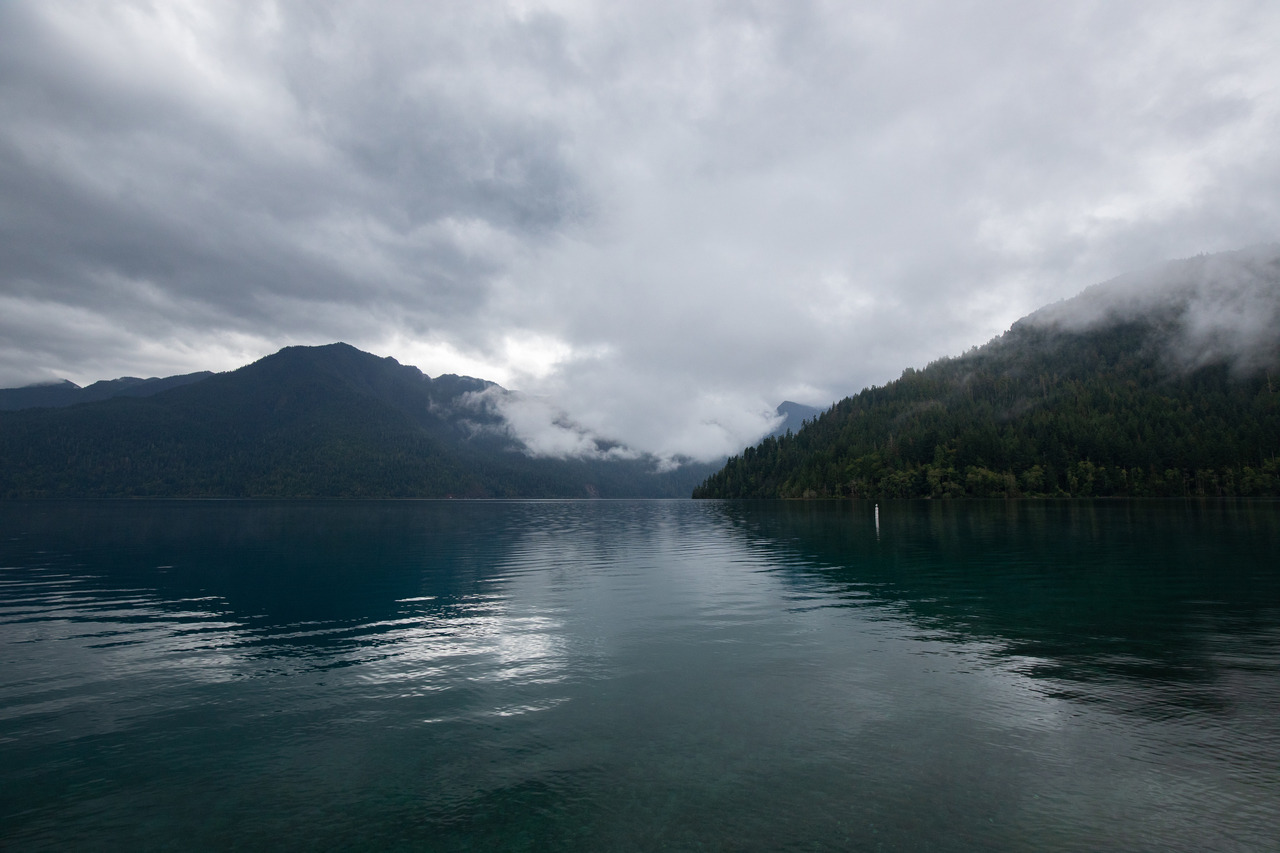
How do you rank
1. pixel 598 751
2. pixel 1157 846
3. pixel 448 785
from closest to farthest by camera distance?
1. pixel 1157 846
2. pixel 448 785
3. pixel 598 751

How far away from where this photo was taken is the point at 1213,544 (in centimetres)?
6919

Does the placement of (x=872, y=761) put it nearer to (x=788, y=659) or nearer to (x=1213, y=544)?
(x=788, y=659)

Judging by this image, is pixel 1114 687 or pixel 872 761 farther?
pixel 1114 687

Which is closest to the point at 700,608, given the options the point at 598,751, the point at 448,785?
the point at 598,751

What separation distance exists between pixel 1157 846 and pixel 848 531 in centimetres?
9434

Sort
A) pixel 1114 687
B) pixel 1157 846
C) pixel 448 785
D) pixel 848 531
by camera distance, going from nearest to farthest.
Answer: pixel 1157 846 < pixel 448 785 < pixel 1114 687 < pixel 848 531

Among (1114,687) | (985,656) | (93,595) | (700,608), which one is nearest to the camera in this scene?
(1114,687)

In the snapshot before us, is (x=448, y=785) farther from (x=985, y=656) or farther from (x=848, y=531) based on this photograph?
(x=848, y=531)

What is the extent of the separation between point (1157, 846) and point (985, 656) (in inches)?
600

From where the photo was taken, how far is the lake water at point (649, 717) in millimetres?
13297

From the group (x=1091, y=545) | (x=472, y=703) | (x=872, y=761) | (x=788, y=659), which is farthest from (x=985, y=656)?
(x=1091, y=545)

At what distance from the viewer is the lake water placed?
13297 mm

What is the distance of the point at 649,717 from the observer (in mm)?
19734

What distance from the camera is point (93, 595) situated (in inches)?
1756
